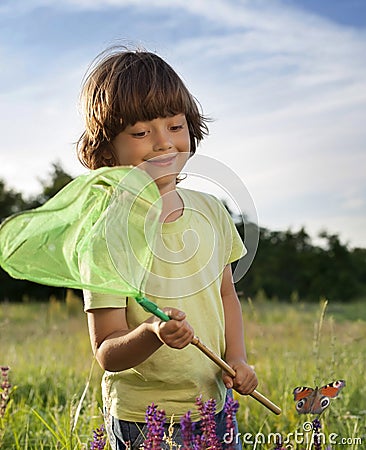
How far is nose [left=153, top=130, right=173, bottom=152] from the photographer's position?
247 centimetres

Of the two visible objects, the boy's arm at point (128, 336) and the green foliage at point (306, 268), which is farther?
the green foliage at point (306, 268)

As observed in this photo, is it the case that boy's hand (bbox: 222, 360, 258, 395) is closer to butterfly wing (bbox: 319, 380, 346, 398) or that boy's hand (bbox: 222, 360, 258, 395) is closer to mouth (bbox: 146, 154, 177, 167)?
butterfly wing (bbox: 319, 380, 346, 398)

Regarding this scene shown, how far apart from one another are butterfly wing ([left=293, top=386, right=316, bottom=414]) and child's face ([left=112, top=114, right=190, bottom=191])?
2.69 feet

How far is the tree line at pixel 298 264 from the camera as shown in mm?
17328

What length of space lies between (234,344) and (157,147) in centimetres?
77

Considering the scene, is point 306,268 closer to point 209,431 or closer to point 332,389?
point 332,389

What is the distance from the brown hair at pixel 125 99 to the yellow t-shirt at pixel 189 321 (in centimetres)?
31

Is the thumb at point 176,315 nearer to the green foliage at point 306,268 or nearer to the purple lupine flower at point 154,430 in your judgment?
the purple lupine flower at point 154,430

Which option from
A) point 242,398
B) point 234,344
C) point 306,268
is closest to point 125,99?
point 234,344

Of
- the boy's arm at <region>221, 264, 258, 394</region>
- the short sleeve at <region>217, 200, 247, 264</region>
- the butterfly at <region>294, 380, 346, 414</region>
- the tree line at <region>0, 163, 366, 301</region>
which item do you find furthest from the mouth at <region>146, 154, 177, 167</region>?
the tree line at <region>0, 163, 366, 301</region>

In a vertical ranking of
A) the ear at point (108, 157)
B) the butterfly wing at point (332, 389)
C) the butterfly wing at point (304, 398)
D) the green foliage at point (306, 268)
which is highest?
the ear at point (108, 157)

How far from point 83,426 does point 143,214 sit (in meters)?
1.70

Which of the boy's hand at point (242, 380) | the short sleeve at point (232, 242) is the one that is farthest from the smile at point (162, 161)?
the boy's hand at point (242, 380)

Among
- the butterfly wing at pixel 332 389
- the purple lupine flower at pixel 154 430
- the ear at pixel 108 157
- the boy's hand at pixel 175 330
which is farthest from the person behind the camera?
the ear at pixel 108 157
